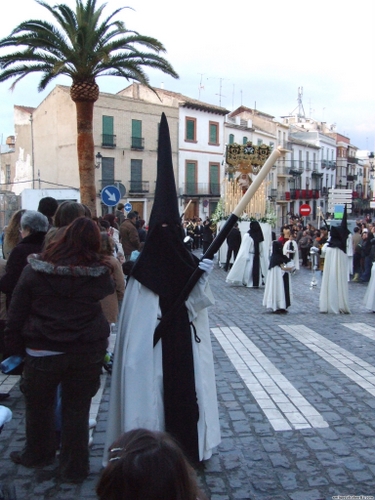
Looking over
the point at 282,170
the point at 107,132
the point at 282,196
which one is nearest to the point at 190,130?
the point at 107,132

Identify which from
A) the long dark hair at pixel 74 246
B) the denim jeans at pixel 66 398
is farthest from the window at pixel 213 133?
the denim jeans at pixel 66 398

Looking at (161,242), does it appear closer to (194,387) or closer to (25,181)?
(194,387)

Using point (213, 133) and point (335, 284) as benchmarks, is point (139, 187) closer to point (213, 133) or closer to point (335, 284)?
point (213, 133)

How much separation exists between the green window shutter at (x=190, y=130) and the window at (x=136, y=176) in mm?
5584

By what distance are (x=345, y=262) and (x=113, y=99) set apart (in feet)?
107

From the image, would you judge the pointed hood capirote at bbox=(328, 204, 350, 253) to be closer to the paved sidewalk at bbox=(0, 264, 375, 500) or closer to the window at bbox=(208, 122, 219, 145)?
the paved sidewalk at bbox=(0, 264, 375, 500)

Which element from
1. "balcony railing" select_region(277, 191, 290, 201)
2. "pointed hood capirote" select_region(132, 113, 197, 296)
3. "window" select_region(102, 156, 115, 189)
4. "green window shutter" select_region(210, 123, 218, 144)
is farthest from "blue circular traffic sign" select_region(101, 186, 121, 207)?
"balcony railing" select_region(277, 191, 290, 201)

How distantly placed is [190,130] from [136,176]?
7.03 metres

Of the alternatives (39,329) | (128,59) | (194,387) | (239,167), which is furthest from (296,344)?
(239,167)

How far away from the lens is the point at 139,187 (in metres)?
43.0

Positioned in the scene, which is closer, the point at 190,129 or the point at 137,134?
the point at 137,134

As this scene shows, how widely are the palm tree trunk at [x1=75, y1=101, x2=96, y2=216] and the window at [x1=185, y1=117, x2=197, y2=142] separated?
3150 cm

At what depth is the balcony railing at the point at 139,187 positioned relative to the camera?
42562 millimetres

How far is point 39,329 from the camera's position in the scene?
11.9ft
